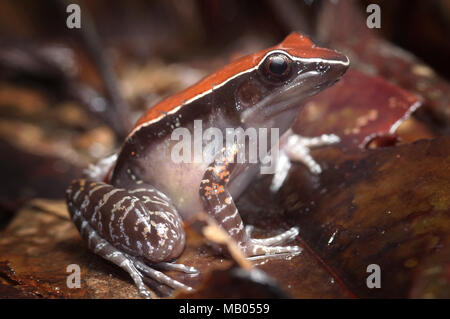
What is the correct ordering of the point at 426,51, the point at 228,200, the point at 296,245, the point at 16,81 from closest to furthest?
the point at 296,245, the point at 228,200, the point at 426,51, the point at 16,81

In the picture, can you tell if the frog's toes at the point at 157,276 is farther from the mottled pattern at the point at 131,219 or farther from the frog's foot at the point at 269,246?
the frog's foot at the point at 269,246

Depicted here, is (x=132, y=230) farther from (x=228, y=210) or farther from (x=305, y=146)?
(x=305, y=146)

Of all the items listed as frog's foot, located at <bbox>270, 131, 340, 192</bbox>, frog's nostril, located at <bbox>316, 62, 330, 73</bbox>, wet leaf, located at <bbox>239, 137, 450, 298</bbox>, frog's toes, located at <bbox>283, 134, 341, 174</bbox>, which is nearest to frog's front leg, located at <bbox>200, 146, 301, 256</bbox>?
wet leaf, located at <bbox>239, 137, 450, 298</bbox>

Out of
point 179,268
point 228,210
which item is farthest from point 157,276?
point 228,210

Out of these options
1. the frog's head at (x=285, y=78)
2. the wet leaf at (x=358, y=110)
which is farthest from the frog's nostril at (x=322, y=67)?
the wet leaf at (x=358, y=110)

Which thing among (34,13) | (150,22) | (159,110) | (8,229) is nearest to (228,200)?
(159,110)
